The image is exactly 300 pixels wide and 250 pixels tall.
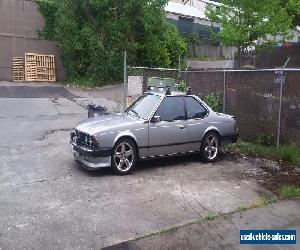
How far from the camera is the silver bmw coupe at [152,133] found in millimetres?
7637

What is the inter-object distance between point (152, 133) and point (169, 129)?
0.41 m

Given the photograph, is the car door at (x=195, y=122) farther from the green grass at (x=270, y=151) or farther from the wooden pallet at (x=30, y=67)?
the wooden pallet at (x=30, y=67)

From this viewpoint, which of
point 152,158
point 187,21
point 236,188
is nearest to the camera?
point 236,188

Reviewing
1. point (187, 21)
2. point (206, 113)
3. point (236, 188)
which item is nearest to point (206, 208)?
point (236, 188)

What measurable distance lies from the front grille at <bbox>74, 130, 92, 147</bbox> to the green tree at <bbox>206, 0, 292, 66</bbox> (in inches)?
597

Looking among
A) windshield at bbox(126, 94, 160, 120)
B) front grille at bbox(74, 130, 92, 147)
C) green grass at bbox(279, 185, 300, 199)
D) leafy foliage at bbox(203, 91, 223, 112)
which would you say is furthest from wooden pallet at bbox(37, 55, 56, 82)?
green grass at bbox(279, 185, 300, 199)

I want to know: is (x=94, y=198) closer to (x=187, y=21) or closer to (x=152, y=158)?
(x=152, y=158)

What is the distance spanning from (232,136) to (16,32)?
66.8ft

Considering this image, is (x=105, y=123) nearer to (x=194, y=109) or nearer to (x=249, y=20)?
(x=194, y=109)

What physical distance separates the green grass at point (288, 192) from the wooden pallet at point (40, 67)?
69.0 ft

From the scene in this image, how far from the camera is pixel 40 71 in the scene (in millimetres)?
26016

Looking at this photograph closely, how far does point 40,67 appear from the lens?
85.3 feet

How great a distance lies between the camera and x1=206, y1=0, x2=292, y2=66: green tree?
832 inches

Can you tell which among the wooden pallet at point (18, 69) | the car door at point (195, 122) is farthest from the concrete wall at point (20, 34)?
the car door at point (195, 122)
